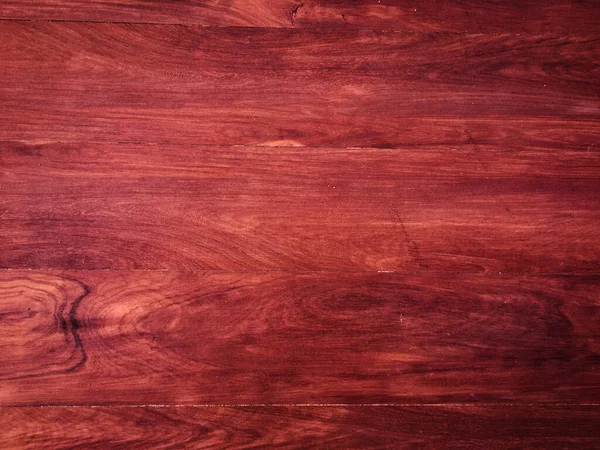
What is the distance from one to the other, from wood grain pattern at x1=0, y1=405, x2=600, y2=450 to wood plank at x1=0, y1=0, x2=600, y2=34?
76 cm

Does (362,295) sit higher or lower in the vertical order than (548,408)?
higher

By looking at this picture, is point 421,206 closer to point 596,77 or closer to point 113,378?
point 596,77

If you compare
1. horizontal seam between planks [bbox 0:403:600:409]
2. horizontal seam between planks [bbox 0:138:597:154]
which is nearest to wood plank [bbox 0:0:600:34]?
horizontal seam between planks [bbox 0:138:597:154]

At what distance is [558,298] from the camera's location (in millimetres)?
1100

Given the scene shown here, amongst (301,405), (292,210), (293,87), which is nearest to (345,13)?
(293,87)

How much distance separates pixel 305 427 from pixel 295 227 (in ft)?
1.20

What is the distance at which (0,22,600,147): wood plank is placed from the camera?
3.67 ft

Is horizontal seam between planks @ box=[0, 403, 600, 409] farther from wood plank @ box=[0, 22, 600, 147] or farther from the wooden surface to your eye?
wood plank @ box=[0, 22, 600, 147]

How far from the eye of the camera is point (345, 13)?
1199 millimetres

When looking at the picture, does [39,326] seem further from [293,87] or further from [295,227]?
[293,87]

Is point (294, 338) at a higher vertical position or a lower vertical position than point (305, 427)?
higher

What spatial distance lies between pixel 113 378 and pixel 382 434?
494mm

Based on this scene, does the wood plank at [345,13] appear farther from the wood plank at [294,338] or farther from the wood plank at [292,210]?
the wood plank at [294,338]

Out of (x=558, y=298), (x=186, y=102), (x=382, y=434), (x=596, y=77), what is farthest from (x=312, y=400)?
(x=596, y=77)
